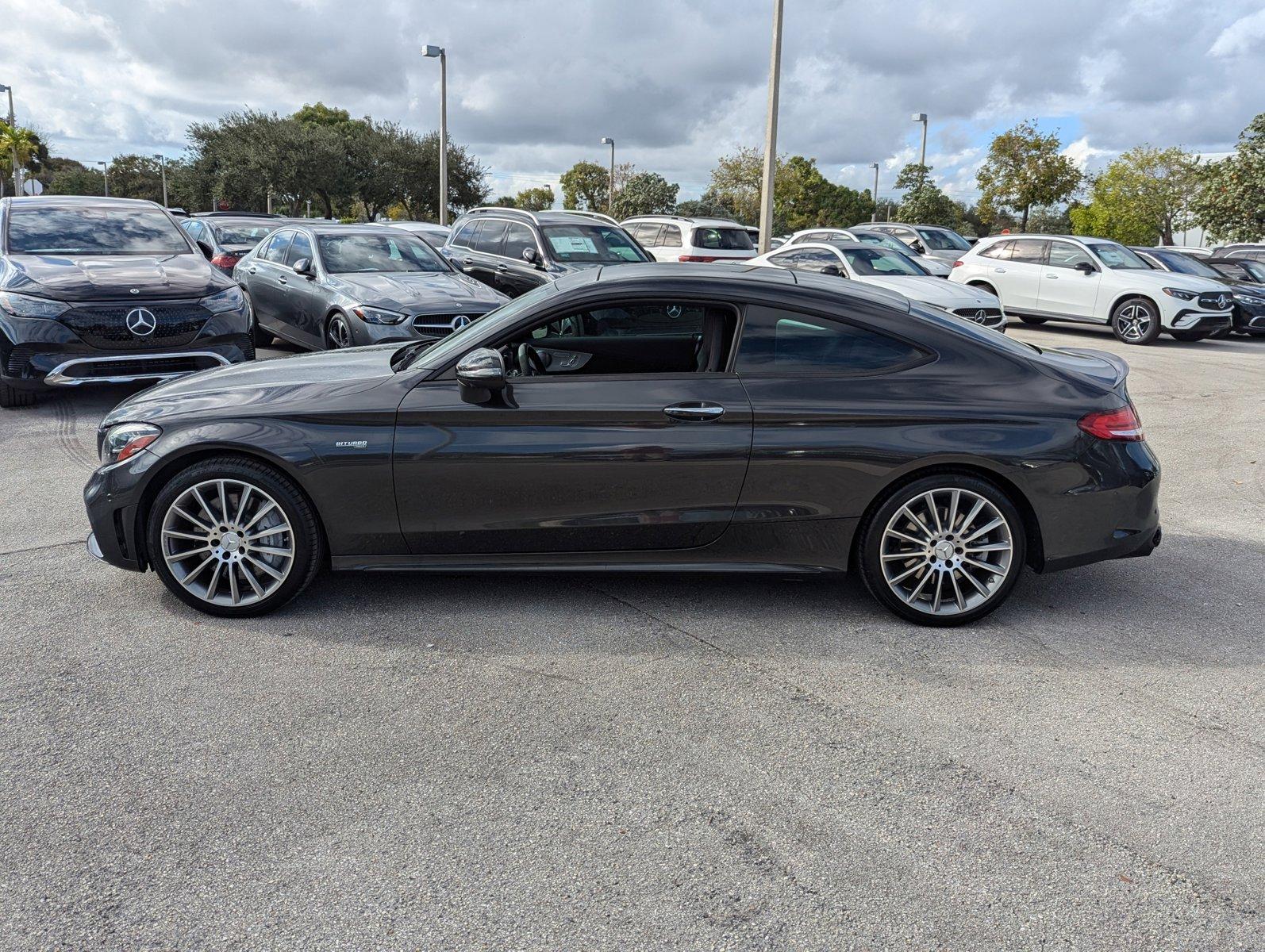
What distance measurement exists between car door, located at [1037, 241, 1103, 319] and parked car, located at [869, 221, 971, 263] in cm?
470

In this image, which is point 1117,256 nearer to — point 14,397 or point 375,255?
point 375,255

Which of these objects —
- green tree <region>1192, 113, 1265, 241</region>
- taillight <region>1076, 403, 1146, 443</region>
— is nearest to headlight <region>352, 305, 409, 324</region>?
taillight <region>1076, 403, 1146, 443</region>

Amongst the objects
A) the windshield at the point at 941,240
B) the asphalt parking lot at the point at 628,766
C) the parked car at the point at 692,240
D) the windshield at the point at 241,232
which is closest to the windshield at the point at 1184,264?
the windshield at the point at 941,240

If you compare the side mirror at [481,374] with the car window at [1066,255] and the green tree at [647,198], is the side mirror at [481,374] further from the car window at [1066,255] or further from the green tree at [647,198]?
the green tree at [647,198]

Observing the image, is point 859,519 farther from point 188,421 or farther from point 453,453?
point 188,421

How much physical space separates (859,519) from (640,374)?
3.72ft

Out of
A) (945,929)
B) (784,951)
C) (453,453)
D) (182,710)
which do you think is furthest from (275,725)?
(945,929)

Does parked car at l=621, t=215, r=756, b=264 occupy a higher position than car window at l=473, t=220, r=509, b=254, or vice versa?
parked car at l=621, t=215, r=756, b=264

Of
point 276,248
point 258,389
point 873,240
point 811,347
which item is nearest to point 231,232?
point 276,248

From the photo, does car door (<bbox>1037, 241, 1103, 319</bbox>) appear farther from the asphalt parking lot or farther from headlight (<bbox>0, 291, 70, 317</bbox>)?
headlight (<bbox>0, 291, 70, 317</bbox>)

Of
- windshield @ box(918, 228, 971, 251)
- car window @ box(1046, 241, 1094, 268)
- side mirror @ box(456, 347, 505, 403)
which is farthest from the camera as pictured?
windshield @ box(918, 228, 971, 251)

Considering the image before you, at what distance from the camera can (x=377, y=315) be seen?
1019 centimetres

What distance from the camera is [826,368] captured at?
15.2 feet

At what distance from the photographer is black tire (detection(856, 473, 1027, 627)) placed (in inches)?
180
